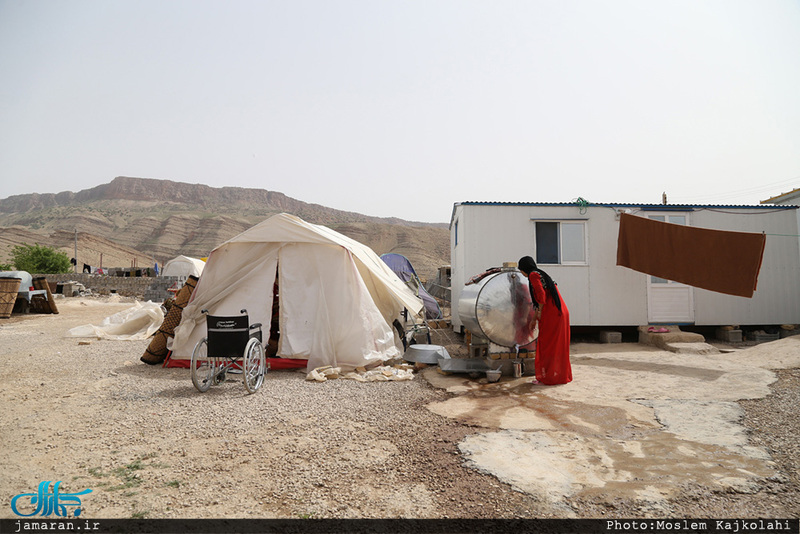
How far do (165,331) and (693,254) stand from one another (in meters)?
10.2

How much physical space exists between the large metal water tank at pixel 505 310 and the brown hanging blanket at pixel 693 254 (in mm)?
4496

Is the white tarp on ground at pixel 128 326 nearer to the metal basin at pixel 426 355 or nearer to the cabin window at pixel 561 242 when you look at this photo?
the metal basin at pixel 426 355

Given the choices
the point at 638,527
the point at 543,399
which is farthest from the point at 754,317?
the point at 638,527

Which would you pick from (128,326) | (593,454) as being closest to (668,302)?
(593,454)

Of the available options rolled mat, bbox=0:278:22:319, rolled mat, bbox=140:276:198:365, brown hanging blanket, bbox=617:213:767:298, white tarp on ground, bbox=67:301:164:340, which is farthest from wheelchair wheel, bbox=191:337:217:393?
rolled mat, bbox=0:278:22:319

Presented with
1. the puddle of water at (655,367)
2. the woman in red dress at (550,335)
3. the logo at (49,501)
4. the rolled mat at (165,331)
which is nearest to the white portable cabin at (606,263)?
the puddle of water at (655,367)

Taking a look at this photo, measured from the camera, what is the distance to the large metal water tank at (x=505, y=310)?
6.54 metres

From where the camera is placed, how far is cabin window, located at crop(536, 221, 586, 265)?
1020cm

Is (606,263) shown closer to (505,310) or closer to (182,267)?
(505,310)

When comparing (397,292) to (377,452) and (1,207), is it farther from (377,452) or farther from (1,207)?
(1,207)

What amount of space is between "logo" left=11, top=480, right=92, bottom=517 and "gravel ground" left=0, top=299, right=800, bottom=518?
0.22ft

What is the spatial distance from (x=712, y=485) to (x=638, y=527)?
86cm

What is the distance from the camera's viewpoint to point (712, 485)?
307 centimetres

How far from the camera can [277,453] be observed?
12.3 ft
